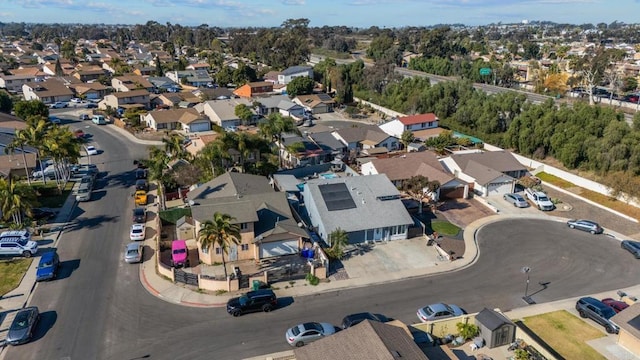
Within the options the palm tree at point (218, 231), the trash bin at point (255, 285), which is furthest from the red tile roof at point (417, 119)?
the trash bin at point (255, 285)

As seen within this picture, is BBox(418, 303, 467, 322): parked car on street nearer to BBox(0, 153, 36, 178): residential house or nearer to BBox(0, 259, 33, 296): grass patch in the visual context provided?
BBox(0, 259, 33, 296): grass patch

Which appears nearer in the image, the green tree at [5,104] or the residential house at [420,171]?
the residential house at [420,171]

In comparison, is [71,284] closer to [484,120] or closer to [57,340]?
[57,340]

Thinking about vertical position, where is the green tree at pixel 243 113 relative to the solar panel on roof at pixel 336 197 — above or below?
above

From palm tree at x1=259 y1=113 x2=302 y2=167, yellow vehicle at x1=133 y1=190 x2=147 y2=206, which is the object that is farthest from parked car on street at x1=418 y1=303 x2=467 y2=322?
palm tree at x1=259 y1=113 x2=302 y2=167

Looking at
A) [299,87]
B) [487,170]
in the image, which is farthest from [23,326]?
[299,87]

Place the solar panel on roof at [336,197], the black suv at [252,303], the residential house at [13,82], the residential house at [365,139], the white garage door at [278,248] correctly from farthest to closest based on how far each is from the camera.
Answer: the residential house at [13,82] → the residential house at [365,139] → the solar panel on roof at [336,197] → the white garage door at [278,248] → the black suv at [252,303]

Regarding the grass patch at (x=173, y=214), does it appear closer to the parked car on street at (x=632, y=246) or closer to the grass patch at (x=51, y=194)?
the grass patch at (x=51, y=194)
